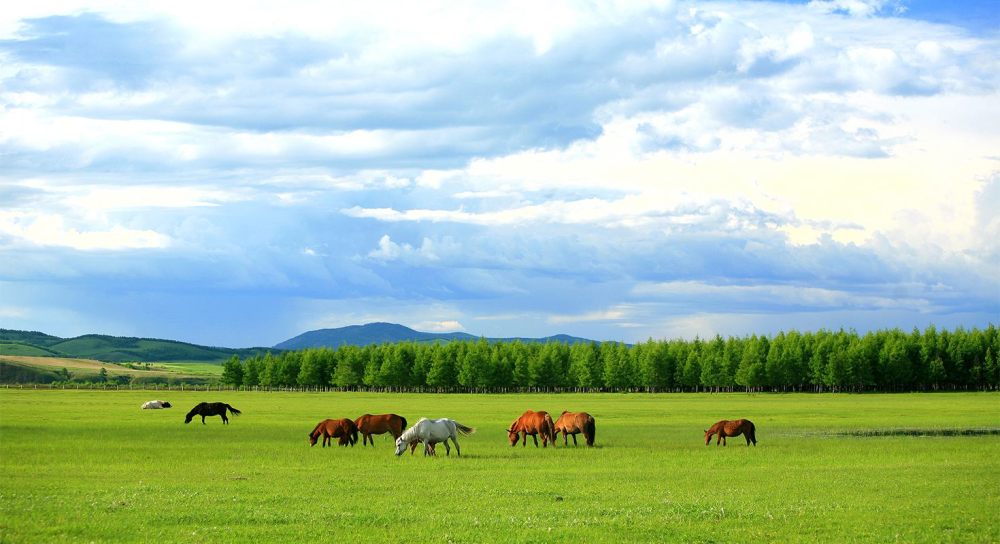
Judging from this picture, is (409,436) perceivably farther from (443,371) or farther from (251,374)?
(251,374)

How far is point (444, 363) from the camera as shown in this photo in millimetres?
162500

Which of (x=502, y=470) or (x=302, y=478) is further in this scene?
(x=502, y=470)

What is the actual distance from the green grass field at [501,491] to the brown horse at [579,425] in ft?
3.37

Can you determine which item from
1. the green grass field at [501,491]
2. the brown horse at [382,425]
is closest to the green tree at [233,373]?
the green grass field at [501,491]

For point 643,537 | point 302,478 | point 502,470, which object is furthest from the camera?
point 502,470

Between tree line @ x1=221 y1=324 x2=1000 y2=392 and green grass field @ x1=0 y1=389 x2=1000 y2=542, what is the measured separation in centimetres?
10998

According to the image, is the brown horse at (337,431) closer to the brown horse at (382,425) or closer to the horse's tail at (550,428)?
the brown horse at (382,425)

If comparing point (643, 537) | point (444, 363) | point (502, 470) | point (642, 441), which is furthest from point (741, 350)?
point (643, 537)

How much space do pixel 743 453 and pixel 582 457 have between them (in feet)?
21.7

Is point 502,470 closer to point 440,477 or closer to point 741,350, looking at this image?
point 440,477

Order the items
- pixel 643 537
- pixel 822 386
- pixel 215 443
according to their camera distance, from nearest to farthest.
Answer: pixel 643 537 → pixel 215 443 → pixel 822 386

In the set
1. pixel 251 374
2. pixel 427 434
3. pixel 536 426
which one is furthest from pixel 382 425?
pixel 251 374

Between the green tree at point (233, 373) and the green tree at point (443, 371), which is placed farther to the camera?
the green tree at point (233, 373)

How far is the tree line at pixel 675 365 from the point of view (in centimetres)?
14550
